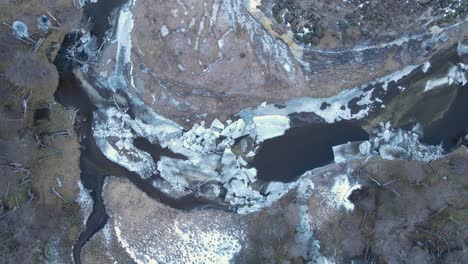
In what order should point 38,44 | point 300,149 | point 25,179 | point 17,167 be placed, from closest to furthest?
point 17,167 < point 25,179 < point 38,44 < point 300,149

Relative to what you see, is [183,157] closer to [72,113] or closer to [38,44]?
[72,113]

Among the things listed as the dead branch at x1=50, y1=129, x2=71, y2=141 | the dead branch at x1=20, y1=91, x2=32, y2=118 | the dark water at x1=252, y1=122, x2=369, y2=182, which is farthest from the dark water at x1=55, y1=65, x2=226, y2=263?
the dark water at x1=252, y1=122, x2=369, y2=182

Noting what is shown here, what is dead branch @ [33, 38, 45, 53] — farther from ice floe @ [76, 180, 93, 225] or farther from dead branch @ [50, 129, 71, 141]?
ice floe @ [76, 180, 93, 225]

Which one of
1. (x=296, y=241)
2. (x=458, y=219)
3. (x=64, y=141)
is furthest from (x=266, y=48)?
(x=458, y=219)

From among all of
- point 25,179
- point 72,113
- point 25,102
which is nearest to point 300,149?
point 72,113

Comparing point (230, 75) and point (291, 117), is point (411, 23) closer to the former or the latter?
point (291, 117)

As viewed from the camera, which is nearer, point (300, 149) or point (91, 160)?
point (91, 160)

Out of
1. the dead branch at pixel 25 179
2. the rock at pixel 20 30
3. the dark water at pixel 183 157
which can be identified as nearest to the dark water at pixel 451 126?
the dark water at pixel 183 157

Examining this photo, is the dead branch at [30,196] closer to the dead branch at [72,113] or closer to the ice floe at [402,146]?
the dead branch at [72,113]
